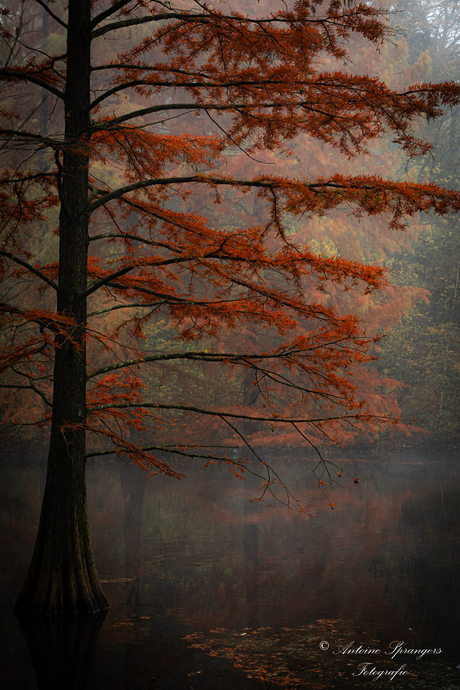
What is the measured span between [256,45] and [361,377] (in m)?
15.4

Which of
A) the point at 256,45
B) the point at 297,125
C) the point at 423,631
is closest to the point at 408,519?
the point at 423,631

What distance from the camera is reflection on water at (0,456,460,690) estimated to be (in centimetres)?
591

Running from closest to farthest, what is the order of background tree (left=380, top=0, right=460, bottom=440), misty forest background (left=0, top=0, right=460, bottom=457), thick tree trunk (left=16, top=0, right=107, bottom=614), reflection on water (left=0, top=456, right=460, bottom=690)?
reflection on water (left=0, top=456, right=460, bottom=690) < thick tree trunk (left=16, top=0, right=107, bottom=614) < misty forest background (left=0, top=0, right=460, bottom=457) < background tree (left=380, top=0, right=460, bottom=440)

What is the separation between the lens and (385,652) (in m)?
5.62

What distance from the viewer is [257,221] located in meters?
21.2

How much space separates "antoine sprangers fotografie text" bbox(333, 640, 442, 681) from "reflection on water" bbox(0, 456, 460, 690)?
5.8 inches

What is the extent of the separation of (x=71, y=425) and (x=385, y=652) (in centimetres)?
351

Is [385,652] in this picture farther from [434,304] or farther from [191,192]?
[434,304]

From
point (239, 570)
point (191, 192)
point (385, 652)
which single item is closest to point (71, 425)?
point (191, 192)

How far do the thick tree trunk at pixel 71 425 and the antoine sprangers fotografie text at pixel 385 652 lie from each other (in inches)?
107

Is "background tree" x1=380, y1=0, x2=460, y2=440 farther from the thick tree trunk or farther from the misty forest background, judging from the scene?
the thick tree trunk

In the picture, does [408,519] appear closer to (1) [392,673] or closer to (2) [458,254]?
(1) [392,673]

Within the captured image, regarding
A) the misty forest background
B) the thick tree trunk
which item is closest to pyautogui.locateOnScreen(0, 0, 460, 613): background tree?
the thick tree trunk

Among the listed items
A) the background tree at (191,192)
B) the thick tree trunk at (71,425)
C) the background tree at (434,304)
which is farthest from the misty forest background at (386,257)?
the background tree at (191,192)
